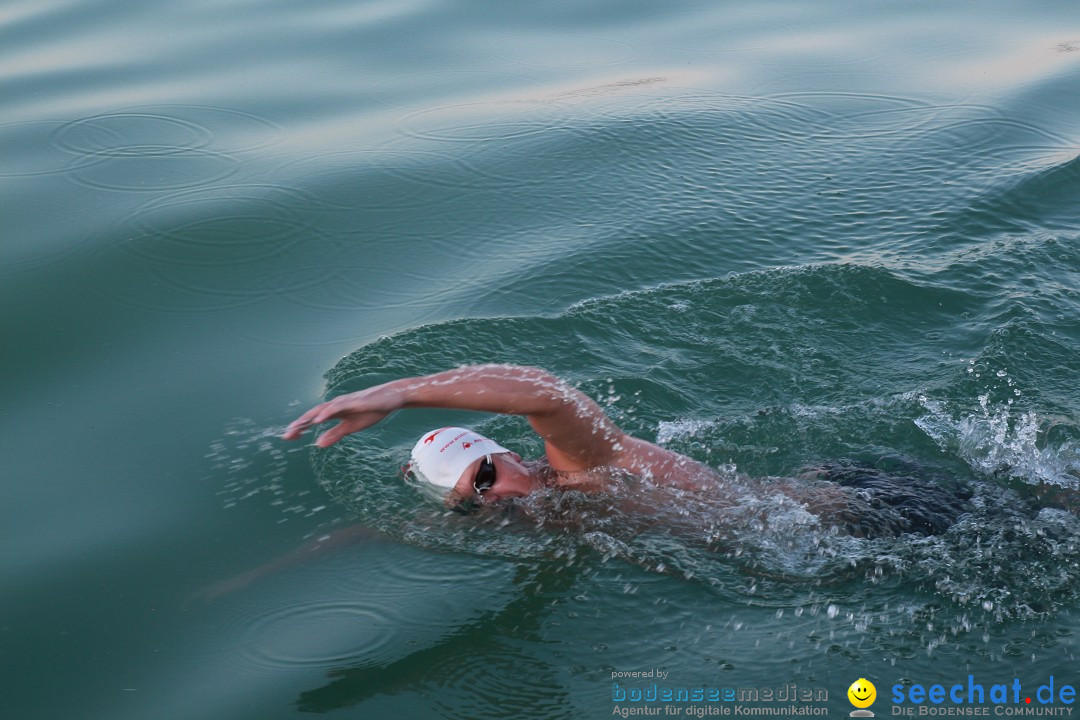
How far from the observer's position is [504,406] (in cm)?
367

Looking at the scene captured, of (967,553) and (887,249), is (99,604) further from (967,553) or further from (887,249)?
(887,249)

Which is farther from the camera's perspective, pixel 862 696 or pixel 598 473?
pixel 598 473

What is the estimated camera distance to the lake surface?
12.8 ft

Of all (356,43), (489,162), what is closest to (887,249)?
(489,162)

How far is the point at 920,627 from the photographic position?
12.5ft

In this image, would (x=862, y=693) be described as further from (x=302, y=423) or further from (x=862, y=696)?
(x=302, y=423)

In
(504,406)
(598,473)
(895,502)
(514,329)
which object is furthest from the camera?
(514,329)

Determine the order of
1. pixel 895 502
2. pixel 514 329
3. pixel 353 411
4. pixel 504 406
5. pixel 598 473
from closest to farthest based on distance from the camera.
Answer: pixel 353 411
pixel 504 406
pixel 598 473
pixel 895 502
pixel 514 329

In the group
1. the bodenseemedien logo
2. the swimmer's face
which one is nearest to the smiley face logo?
the bodenseemedien logo

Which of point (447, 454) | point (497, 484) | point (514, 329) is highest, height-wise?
point (514, 329)

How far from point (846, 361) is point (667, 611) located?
7.28 ft

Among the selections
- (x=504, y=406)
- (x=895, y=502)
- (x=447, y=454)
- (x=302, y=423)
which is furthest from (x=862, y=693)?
(x=302, y=423)

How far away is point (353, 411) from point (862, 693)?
1.89 m

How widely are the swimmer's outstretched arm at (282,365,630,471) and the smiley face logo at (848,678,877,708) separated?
1.21m
